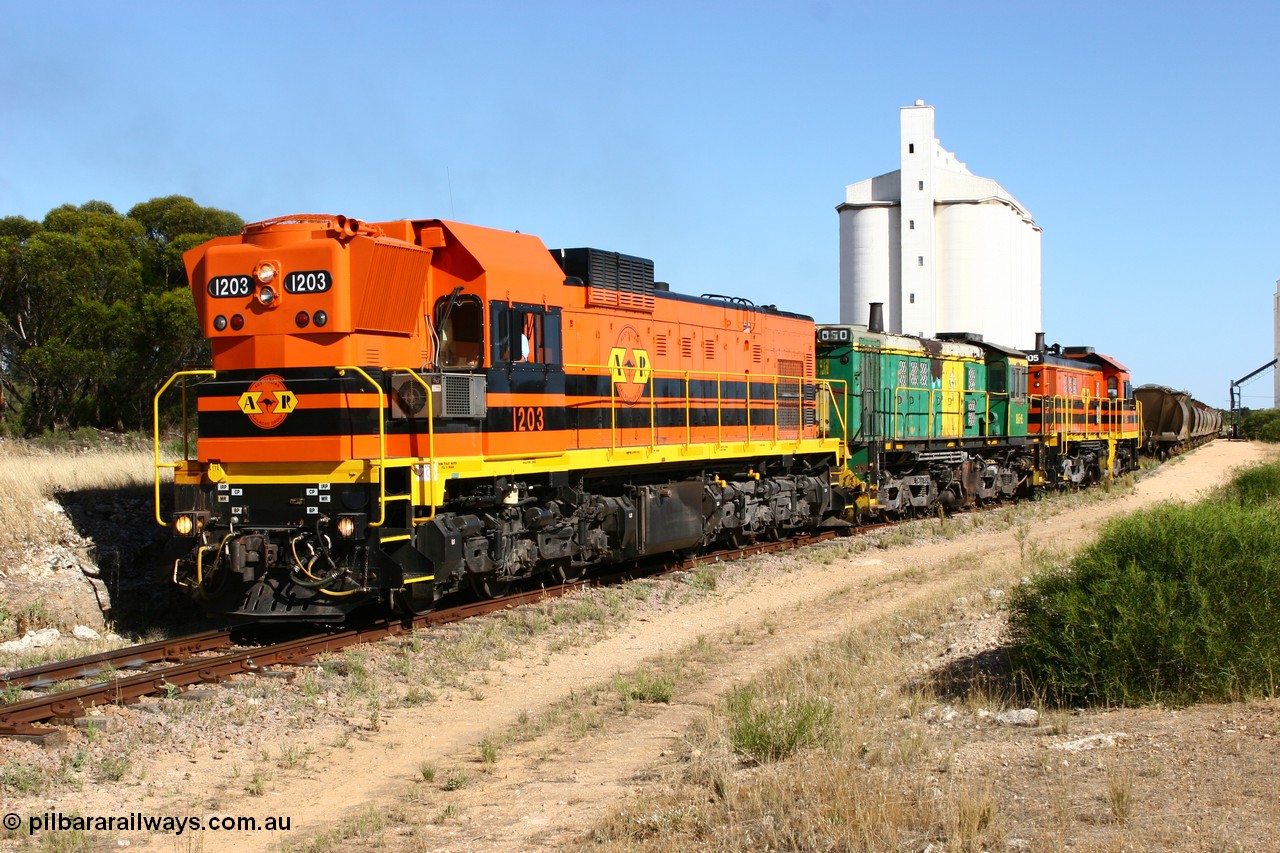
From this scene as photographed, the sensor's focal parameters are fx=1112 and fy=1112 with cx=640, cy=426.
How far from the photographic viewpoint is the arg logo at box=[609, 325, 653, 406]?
14.5m

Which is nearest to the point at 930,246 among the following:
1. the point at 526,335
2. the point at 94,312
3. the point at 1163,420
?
the point at 1163,420

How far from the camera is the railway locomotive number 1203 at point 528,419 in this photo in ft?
40.3

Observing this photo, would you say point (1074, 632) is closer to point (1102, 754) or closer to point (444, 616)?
point (1102, 754)

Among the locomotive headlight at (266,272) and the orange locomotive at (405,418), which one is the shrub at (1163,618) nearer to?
the orange locomotive at (405,418)

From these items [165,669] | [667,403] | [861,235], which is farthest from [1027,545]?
[861,235]

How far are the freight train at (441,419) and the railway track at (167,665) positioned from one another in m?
0.32

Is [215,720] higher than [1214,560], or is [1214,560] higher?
[1214,560]

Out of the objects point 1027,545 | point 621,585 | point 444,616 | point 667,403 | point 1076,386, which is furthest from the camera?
point 1076,386

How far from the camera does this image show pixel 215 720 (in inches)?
327

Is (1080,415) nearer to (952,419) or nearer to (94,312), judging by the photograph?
(952,419)

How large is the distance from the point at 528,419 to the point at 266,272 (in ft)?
10.7

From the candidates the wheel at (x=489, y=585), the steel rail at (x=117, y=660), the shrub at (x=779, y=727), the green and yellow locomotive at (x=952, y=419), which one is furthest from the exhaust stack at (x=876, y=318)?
the shrub at (x=779, y=727)

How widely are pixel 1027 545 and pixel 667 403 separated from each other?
22.8 feet

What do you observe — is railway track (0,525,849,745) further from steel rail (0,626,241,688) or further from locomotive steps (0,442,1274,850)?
locomotive steps (0,442,1274,850)
